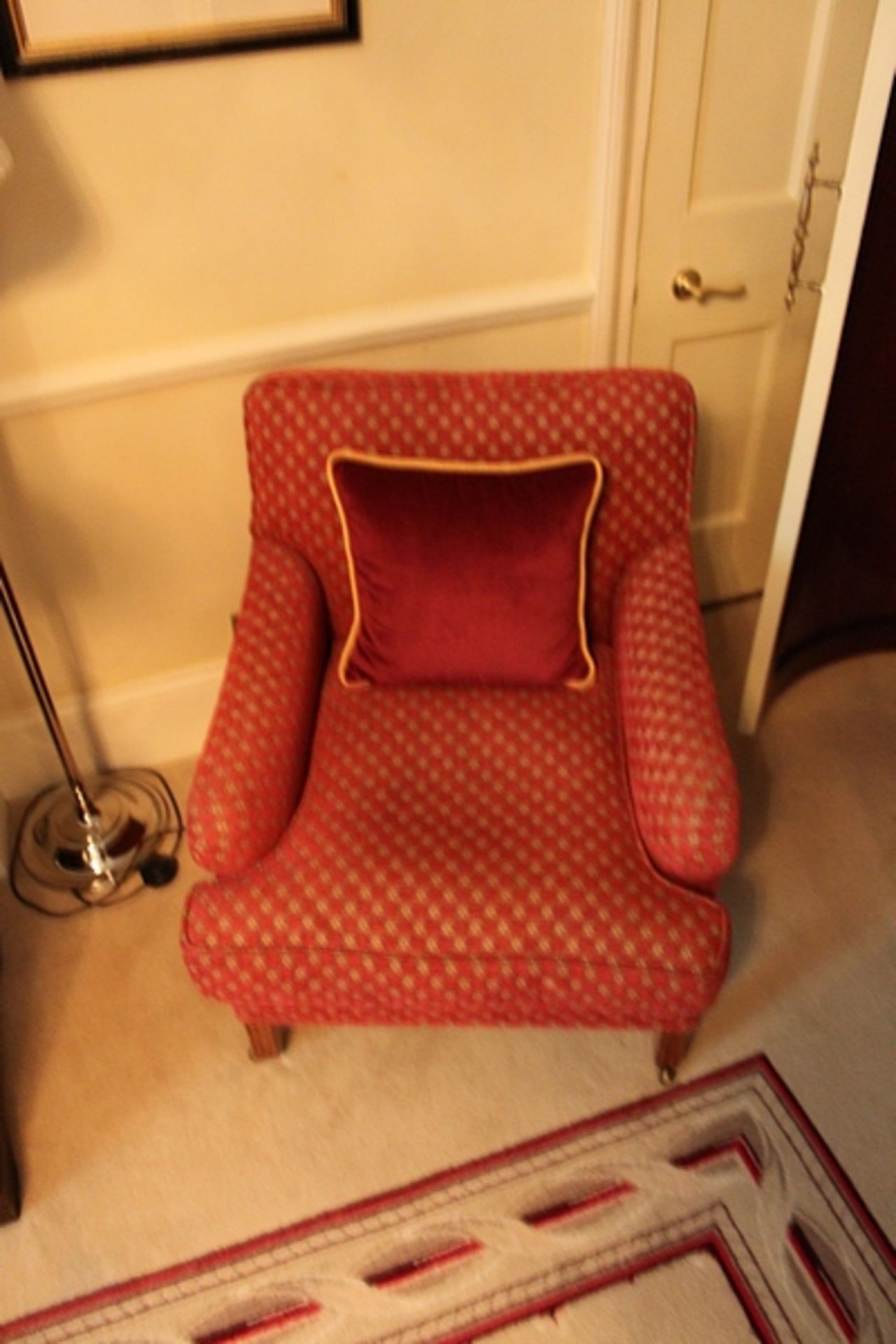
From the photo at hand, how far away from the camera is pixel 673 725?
1406 mm

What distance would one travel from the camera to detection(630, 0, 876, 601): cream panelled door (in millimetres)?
1737

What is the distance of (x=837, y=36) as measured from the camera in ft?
5.77

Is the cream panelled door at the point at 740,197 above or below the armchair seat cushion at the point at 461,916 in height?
above

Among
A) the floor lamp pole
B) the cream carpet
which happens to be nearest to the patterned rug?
the cream carpet

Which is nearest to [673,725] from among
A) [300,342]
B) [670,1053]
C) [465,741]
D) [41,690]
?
[465,741]

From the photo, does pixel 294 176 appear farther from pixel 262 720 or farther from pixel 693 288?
pixel 262 720

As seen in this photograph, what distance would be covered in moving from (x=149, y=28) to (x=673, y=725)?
4.15ft

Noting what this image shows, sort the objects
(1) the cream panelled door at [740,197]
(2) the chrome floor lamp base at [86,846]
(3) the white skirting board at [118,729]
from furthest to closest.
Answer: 1. (3) the white skirting board at [118,729]
2. (2) the chrome floor lamp base at [86,846]
3. (1) the cream panelled door at [740,197]

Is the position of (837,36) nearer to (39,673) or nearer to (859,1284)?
A: (39,673)

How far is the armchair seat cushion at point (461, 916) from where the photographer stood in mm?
1326

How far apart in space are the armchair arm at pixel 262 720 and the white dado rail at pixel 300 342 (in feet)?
1.13

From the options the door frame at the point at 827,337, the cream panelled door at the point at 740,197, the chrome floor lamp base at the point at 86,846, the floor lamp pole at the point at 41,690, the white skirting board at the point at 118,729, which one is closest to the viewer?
the door frame at the point at 827,337

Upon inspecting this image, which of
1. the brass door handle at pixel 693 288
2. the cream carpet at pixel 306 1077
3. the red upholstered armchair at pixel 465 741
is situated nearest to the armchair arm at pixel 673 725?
the red upholstered armchair at pixel 465 741

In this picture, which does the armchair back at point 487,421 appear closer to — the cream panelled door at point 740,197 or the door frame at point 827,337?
the door frame at point 827,337
